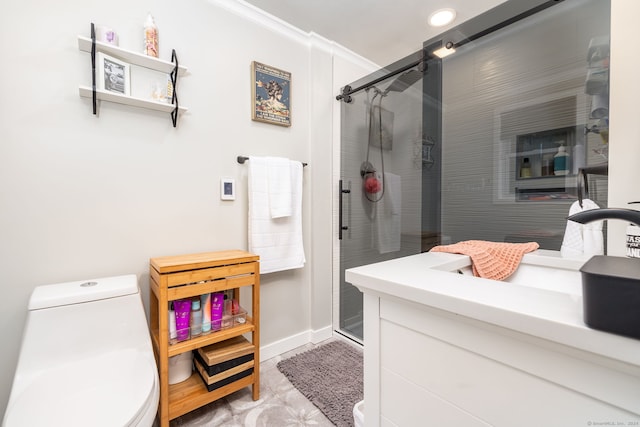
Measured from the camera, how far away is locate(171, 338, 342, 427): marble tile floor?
1.33 m

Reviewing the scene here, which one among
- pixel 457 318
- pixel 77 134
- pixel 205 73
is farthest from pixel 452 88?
pixel 77 134

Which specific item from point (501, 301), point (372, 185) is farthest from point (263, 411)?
point (372, 185)

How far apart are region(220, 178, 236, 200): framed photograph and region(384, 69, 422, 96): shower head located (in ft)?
4.21

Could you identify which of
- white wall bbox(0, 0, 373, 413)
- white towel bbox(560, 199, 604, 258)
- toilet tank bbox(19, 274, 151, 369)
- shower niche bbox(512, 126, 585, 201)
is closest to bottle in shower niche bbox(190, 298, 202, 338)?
toilet tank bbox(19, 274, 151, 369)

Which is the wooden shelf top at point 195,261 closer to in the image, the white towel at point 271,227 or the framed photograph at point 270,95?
the white towel at point 271,227

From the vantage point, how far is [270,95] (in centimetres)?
185

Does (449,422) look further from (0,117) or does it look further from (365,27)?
(365,27)

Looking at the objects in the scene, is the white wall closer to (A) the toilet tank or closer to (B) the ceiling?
(B) the ceiling

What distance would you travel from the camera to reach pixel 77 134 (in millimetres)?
1261

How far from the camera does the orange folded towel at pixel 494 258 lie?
3.03 feet

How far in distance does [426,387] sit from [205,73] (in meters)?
1.80

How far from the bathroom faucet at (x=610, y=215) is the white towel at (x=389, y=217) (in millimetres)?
1401

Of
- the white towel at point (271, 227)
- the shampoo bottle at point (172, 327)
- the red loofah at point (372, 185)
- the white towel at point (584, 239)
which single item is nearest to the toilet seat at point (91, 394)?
the shampoo bottle at point (172, 327)

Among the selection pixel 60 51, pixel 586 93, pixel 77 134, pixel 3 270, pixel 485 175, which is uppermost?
pixel 60 51
